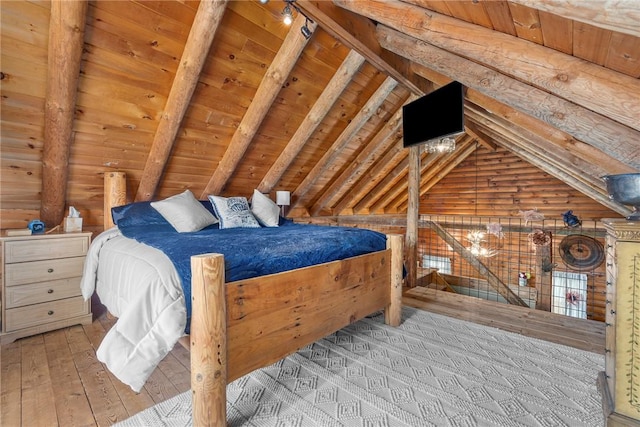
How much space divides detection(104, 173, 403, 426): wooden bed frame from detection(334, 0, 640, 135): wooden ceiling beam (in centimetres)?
150

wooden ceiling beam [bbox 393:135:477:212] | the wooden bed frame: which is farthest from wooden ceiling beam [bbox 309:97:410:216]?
the wooden bed frame

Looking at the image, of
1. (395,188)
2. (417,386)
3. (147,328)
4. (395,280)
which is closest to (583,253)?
(395,188)

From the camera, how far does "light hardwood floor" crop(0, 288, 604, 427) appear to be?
1447 millimetres

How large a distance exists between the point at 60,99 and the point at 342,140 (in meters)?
2.93

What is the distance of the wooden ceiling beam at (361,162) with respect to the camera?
4.25 m

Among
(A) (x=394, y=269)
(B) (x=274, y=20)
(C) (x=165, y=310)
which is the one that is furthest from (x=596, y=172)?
(C) (x=165, y=310)

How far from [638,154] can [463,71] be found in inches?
45.5

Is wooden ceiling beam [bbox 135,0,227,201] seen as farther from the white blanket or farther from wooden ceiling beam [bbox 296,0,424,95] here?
the white blanket

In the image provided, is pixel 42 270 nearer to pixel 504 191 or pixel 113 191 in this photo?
pixel 113 191

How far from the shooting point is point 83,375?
1.77m

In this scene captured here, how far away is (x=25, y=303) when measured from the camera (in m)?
2.24

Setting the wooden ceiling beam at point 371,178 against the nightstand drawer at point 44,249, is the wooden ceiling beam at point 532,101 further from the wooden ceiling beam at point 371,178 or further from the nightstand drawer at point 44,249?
the nightstand drawer at point 44,249

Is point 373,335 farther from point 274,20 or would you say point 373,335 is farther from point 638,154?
point 274,20

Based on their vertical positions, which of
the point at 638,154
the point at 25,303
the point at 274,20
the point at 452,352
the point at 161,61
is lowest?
the point at 452,352
